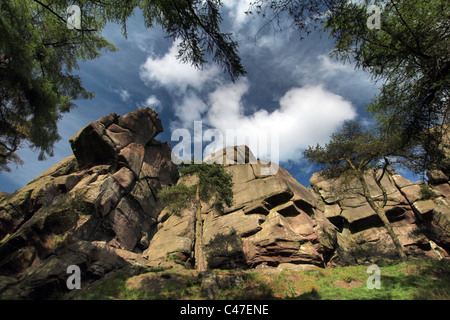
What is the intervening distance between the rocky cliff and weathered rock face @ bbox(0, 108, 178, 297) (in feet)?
0.29

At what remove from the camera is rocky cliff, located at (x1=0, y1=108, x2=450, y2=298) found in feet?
51.0

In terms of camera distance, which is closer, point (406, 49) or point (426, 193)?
point (406, 49)

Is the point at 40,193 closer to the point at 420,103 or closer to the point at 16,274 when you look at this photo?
the point at 16,274

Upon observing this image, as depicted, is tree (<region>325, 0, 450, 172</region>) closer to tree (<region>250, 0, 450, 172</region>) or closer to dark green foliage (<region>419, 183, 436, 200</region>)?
tree (<region>250, 0, 450, 172</region>)

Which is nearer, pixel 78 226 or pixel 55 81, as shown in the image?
pixel 55 81

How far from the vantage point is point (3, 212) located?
1956 cm

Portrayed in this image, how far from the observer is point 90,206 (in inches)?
829

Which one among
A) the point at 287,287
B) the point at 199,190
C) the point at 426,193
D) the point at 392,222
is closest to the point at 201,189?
the point at 199,190

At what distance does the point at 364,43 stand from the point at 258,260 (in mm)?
17040

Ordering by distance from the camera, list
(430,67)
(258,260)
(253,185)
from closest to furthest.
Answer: (430,67) < (258,260) < (253,185)

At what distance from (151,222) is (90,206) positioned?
883 centimetres

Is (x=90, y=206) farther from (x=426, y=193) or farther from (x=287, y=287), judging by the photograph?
(x=426, y=193)

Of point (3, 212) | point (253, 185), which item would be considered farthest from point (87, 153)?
point (253, 185)

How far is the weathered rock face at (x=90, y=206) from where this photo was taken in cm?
1473
